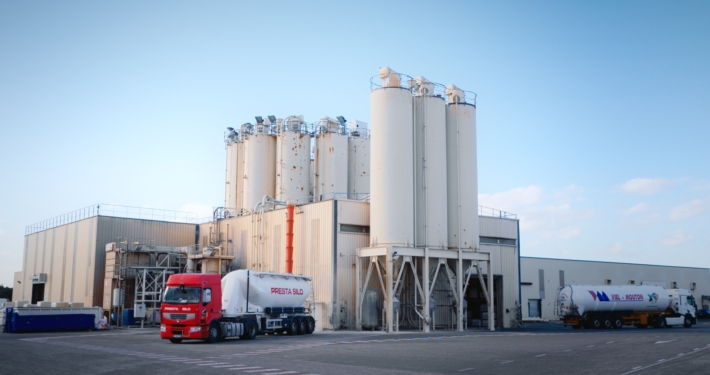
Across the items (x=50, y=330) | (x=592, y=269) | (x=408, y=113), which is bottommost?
(x=50, y=330)

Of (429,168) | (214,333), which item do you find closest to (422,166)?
(429,168)

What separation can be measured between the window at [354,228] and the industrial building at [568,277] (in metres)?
29.7

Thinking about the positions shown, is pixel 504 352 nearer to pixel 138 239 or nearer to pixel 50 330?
pixel 50 330

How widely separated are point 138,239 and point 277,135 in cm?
1528

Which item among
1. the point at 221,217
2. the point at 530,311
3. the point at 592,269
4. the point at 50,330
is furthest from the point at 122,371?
the point at 592,269

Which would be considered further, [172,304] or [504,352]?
[172,304]

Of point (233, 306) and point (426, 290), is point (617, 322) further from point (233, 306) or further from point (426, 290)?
point (233, 306)

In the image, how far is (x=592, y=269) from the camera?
79.4 metres

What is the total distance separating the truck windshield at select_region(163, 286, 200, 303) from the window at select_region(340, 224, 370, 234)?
15942 millimetres

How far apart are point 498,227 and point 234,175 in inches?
978

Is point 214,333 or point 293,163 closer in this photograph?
point 214,333

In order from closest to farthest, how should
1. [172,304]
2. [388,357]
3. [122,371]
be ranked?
[122,371] → [388,357] → [172,304]

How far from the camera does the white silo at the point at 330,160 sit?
58000 millimetres

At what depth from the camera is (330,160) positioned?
58500 mm
